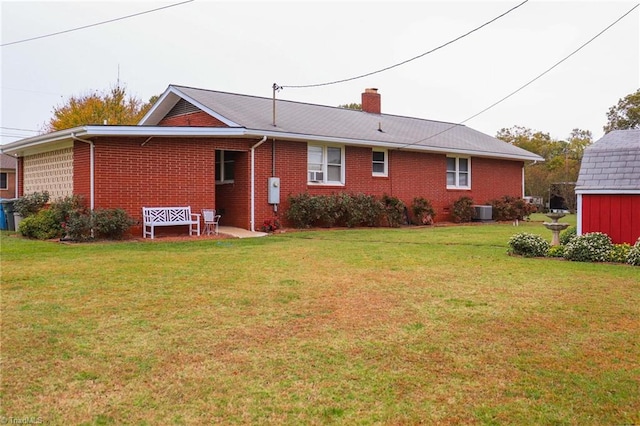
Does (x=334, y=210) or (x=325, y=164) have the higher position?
(x=325, y=164)

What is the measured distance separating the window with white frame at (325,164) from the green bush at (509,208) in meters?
8.21

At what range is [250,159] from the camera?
16.3 m

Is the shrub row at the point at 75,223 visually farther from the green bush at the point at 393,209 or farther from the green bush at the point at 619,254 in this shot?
the green bush at the point at 619,254

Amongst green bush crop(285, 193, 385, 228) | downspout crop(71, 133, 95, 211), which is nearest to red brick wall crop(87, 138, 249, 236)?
downspout crop(71, 133, 95, 211)

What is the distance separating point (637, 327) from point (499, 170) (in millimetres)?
20387

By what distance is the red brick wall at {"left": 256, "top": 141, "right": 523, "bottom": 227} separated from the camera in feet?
56.8

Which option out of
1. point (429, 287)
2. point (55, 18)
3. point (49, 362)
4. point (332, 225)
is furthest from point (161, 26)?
point (49, 362)

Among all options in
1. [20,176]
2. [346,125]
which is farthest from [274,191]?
[20,176]

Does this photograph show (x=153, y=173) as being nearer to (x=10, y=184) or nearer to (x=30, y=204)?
(x=30, y=204)

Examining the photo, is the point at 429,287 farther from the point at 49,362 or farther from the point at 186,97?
the point at 186,97

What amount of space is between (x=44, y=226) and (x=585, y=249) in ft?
40.6

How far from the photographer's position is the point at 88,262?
934 centimetres

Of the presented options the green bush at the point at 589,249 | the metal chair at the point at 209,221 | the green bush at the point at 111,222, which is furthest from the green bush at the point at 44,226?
the green bush at the point at 589,249

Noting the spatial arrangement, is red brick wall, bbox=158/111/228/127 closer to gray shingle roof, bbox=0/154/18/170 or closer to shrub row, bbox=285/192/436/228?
shrub row, bbox=285/192/436/228
